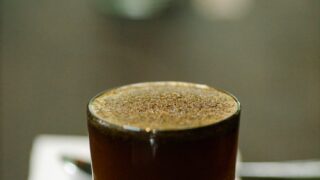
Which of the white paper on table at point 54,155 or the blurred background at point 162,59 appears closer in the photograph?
the white paper on table at point 54,155

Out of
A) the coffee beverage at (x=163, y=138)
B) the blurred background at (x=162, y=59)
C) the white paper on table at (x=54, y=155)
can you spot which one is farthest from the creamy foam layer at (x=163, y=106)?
the blurred background at (x=162, y=59)

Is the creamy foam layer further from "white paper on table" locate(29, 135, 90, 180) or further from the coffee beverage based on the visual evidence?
"white paper on table" locate(29, 135, 90, 180)

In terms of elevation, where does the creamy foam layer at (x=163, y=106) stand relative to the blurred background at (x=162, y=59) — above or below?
above

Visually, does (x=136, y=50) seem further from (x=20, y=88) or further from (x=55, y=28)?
(x=20, y=88)

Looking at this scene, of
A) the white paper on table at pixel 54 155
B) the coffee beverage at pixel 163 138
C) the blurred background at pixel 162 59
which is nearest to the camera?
the coffee beverage at pixel 163 138

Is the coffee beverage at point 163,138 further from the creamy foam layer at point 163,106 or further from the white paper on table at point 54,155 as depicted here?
the white paper on table at point 54,155

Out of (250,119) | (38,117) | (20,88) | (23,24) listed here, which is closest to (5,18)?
(23,24)

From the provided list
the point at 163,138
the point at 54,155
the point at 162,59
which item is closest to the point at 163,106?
the point at 163,138

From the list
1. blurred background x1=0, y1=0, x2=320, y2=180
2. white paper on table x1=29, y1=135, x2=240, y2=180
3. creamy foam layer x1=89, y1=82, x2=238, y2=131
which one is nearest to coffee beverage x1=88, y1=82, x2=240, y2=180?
creamy foam layer x1=89, y1=82, x2=238, y2=131
